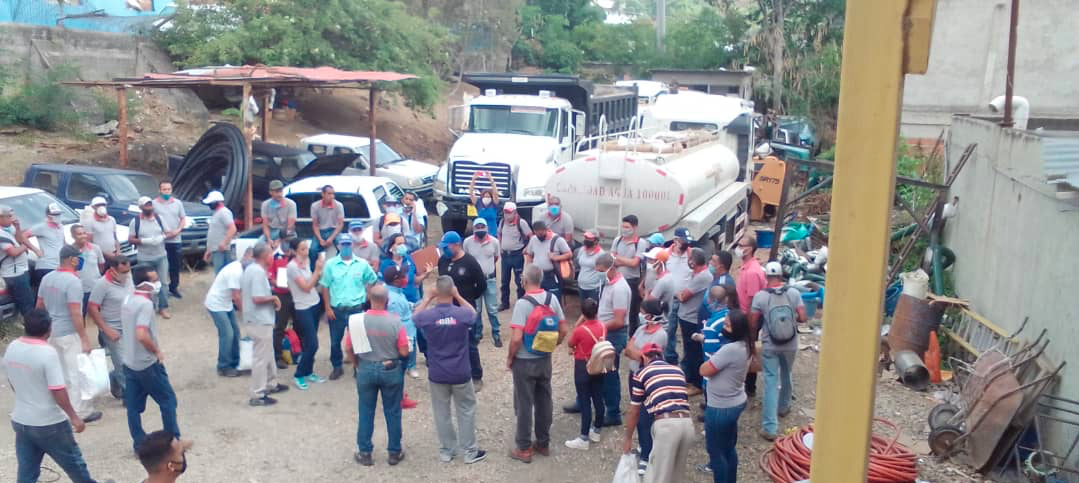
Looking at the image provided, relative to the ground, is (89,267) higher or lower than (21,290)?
higher

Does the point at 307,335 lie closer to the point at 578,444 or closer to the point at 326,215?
the point at 578,444

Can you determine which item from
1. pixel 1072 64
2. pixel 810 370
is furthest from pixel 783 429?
pixel 1072 64

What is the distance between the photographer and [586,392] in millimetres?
7973

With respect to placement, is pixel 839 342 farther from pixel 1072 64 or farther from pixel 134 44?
pixel 134 44

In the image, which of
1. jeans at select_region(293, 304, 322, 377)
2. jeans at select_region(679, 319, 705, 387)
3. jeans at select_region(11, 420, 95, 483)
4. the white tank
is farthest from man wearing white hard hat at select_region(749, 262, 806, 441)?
jeans at select_region(11, 420, 95, 483)

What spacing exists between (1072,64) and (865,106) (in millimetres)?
20954

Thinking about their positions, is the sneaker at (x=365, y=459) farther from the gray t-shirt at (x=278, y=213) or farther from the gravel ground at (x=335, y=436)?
the gray t-shirt at (x=278, y=213)

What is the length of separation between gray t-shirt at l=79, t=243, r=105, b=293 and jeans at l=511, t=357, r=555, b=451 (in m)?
5.52

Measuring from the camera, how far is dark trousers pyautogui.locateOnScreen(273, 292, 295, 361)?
9.60 meters

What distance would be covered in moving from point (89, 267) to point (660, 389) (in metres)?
7.17

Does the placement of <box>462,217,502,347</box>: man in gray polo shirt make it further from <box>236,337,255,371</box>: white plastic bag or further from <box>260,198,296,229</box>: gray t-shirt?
<box>260,198,296,229</box>: gray t-shirt

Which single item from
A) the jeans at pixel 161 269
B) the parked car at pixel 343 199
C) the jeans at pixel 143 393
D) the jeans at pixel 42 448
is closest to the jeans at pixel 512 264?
the parked car at pixel 343 199

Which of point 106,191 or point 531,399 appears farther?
point 106,191

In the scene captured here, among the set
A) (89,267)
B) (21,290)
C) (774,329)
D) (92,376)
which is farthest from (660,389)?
(21,290)
